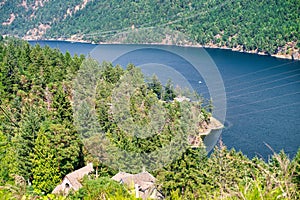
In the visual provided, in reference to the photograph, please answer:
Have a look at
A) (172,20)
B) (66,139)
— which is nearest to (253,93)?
(66,139)

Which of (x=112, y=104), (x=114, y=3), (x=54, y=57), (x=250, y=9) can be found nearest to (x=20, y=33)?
(x=114, y=3)

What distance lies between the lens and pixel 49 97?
24.6m

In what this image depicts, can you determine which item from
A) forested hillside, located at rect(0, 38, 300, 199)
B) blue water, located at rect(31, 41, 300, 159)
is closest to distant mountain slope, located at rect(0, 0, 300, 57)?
blue water, located at rect(31, 41, 300, 159)

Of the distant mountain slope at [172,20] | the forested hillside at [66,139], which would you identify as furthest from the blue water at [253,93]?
the distant mountain slope at [172,20]

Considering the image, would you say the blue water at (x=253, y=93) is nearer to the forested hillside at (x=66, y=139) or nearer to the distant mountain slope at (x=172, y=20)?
the forested hillside at (x=66, y=139)

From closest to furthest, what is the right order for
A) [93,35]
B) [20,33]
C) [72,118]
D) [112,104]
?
[72,118]
[112,104]
[93,35]
[20,33]

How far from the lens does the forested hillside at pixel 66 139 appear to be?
45.9 feet

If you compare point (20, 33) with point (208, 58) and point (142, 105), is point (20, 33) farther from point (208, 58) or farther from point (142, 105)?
point (142, 105)

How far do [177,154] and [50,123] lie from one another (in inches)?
241

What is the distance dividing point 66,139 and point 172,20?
61336 mm

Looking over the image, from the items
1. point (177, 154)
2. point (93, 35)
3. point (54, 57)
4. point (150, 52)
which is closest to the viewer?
point (177, 154)

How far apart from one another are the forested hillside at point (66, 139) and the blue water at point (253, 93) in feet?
13.2

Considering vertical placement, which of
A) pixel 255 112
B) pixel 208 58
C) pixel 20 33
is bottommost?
pixel 255 112

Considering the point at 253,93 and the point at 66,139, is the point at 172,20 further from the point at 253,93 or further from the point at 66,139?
the point at 66,139
